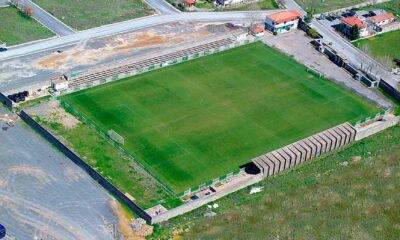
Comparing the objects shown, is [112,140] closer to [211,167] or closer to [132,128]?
[132,128]

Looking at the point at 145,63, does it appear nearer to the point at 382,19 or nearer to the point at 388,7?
the point at 382,19

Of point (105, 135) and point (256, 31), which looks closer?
point (105, 135)

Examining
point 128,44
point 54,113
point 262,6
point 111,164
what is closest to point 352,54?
point 262,6

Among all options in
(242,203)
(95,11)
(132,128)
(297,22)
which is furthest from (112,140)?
(297,22)

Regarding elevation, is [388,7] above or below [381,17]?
below

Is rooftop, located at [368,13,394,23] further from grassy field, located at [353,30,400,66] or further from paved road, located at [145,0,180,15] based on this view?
paved road, located at [145,0,180,15]

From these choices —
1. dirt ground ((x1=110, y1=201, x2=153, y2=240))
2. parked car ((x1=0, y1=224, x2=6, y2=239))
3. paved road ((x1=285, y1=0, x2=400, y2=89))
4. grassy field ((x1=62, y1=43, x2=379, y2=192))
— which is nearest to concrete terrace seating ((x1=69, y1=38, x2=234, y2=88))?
grassy field ((x1=62, y1=43, x2=379, y2=192))
